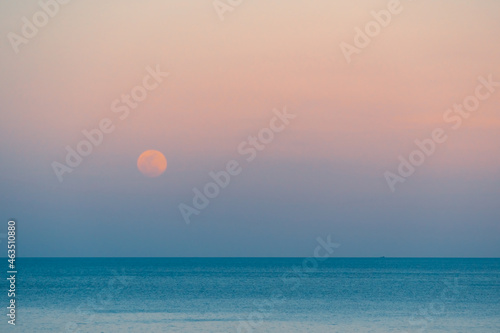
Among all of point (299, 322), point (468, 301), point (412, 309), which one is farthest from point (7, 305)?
point (468, 301)

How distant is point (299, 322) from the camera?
47.4 meters

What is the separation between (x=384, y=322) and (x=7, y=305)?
97.4 feet

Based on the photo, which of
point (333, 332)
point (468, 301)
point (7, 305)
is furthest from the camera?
point (468, 301)

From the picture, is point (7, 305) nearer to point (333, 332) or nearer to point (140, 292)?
point (140, 292)

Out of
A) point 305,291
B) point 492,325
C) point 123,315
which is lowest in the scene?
point 492,325

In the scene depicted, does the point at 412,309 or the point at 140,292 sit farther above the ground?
the point at 140,292

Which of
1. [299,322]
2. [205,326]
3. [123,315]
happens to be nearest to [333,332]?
[299,322]

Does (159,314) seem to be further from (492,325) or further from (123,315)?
(492,325)

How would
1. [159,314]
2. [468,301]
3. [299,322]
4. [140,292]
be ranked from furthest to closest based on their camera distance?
1. [140,292]
2. [468,301]
3. [159,314]
4. [299,322]

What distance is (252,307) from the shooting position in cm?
5812

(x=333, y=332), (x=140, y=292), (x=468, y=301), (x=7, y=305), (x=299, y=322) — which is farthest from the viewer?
(x=140, y=292)

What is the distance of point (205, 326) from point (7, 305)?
2012cm

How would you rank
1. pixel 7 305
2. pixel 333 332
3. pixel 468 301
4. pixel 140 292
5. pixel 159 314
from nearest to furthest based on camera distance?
pixel 333 332 → pixel 159 314 → pixel 7 305 → pixel 468 301 → pixel 140 292

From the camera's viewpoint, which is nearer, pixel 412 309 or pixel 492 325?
pixel 492 325
